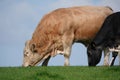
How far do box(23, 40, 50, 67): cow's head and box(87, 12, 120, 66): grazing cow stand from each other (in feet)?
9.68

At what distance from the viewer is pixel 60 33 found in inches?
780

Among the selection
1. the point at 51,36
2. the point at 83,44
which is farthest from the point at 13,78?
the point at 83,44

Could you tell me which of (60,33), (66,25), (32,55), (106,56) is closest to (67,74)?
(106,56)

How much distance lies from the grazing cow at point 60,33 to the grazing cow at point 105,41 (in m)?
1.91

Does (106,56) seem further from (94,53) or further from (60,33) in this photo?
(60,33)

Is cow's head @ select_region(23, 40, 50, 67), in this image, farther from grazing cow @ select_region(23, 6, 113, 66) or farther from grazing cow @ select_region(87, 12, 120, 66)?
grazing cow @ select_region(87, 12, 120, 66)

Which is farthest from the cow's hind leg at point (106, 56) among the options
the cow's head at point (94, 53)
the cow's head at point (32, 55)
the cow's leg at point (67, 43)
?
the cow's head at point (32, 55)

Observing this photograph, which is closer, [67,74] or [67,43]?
[67,74]

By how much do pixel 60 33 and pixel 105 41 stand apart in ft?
8.87

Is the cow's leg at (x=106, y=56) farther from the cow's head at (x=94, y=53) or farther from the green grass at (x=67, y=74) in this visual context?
the green grass at (x=67, y=74)

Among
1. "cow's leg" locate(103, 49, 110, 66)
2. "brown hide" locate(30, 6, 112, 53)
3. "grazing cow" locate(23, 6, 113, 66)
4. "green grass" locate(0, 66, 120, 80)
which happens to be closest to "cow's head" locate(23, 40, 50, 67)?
"grazing cow" locate(23, 6, 113, 66)

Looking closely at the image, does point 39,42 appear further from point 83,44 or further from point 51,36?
point 83,44

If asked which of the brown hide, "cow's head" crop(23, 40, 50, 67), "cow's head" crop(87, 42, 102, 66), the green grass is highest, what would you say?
the green grass

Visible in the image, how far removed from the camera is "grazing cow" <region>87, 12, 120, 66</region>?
18.0 m
